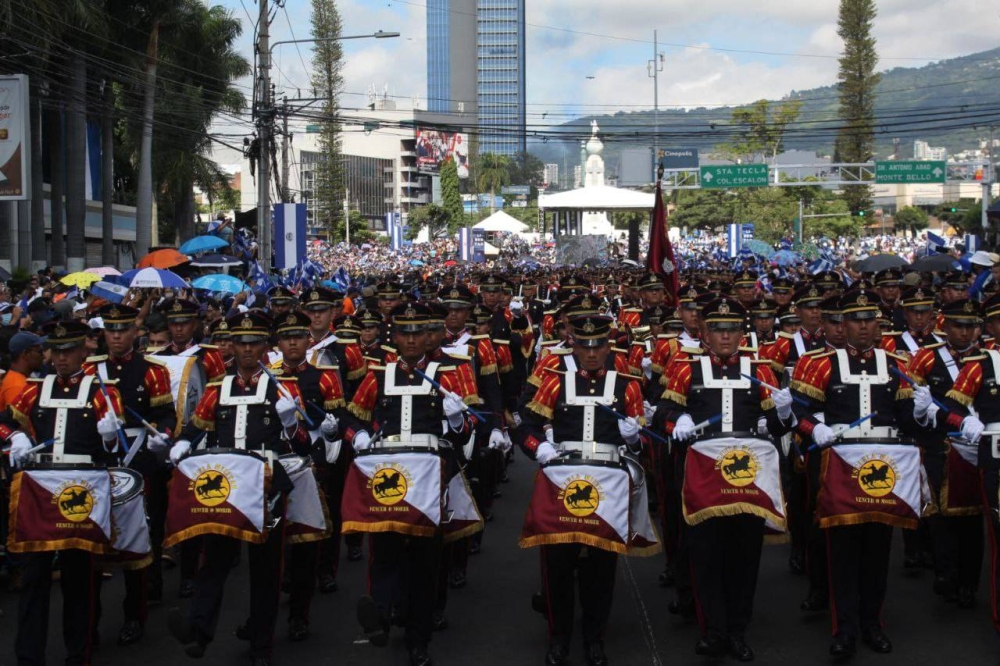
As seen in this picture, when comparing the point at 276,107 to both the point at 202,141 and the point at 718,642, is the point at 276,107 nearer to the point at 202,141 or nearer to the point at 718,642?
the point at 718,642

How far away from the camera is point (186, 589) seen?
8.94 m

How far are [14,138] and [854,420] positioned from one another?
20468mm

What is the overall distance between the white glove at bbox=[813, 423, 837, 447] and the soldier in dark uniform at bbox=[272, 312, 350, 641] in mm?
2925

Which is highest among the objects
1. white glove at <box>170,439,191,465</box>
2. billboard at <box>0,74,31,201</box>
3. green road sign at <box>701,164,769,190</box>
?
green road sign at <box>701,164,769,190</box>

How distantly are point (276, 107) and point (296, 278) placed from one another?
406 centimetres

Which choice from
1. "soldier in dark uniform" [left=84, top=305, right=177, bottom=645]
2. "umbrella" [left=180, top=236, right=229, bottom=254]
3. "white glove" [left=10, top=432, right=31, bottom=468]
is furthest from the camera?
"umbrella" [left=180, top=236, right=229, bottom=254]

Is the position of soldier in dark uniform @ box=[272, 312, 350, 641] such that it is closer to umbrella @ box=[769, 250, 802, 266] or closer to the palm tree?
umbrella @ box=[769, 250, 802, 266]

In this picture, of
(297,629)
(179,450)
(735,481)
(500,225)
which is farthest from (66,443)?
(500,225)

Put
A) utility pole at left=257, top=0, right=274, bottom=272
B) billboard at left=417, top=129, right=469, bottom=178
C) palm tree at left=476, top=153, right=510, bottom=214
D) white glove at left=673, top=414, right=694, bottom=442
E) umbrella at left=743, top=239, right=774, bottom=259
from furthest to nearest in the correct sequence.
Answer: billboard at left=417, top=129, right=469, bottom=178
palm tree at left=476, top=153, right=510, bottom=214
umbrella at left=743, top=239, right=774, bottom=259
utility pole at left=257, top=0, right=274, bottom=272
white glove at left=673, top=414, right=694, bottom=442

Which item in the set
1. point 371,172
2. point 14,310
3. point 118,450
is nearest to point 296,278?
point 14,310

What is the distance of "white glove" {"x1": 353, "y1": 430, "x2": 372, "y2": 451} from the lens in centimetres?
738

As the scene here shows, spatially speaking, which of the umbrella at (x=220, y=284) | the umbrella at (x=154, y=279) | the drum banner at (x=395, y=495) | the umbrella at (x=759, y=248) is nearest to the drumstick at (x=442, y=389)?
the drum banner at (x=395, y=495)

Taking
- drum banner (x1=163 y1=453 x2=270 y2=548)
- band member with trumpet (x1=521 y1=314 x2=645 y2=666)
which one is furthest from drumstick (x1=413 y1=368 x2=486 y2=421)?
drum banner (x1=163 y1=453 x2=270 y2=548)

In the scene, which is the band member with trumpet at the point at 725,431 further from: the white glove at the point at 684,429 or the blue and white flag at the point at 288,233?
the blue and white flag at the point at 288,233
